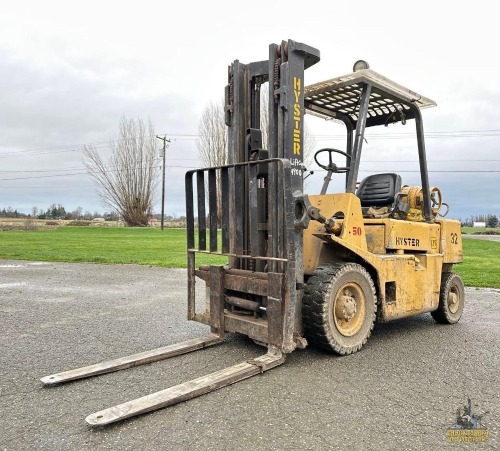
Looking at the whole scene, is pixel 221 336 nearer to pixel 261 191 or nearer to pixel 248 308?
pixel 248 308

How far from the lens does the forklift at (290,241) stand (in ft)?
14.0

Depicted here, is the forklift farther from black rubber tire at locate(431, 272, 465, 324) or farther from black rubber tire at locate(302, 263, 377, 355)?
black rubber tire at locate(431, 272, 465, 324)

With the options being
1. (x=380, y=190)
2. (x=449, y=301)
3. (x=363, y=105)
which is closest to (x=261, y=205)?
(x=363, y=105)

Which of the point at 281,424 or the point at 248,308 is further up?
the point at 248,308

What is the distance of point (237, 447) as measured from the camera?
2814 mm

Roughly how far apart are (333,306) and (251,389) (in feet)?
4.29

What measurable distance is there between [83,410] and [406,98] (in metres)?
5.14

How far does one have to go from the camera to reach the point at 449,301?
6.70m

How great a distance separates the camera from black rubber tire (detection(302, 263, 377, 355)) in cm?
449

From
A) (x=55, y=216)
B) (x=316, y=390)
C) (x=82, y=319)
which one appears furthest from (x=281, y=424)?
(x=55, y=216)

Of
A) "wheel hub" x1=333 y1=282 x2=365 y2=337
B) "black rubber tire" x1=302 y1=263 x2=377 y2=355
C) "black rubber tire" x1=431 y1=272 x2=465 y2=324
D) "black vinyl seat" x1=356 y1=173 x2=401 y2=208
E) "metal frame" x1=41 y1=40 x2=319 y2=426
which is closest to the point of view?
"metal frame" x1=41 y1=40 x2=319 y2=426

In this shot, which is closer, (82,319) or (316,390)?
(316,390)

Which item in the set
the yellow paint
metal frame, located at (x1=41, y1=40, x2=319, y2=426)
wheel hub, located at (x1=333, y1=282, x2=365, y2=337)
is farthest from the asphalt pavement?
the yellow paint

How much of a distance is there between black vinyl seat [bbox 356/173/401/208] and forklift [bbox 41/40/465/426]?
0.07ft
